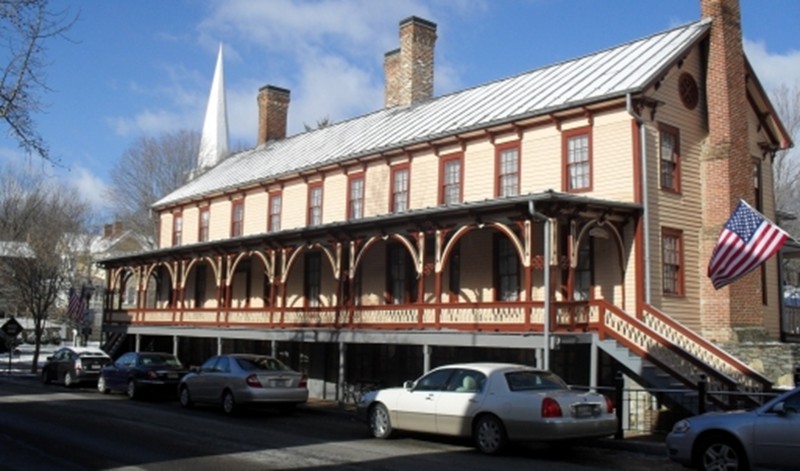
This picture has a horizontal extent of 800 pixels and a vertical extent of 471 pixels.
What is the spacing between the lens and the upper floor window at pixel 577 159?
70.7 feet

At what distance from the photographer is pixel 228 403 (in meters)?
20.0

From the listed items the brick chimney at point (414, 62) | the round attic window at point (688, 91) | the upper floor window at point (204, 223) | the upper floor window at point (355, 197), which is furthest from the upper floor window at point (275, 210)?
the round attic window at point (688, 91)

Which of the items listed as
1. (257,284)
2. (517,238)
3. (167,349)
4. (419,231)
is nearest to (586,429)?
(517,238)

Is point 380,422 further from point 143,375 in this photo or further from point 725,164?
point 725,164

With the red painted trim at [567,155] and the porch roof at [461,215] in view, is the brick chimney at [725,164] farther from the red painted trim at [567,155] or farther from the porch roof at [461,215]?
the red painted trim at [567,155]

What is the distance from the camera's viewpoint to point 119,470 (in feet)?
37.6

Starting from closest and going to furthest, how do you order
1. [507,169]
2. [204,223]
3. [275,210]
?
[507,169] < [275,210] < [204,223]

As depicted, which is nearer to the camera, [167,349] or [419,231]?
[419,231]

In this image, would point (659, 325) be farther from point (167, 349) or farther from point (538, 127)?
point (167, 349)

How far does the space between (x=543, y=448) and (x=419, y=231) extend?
8657 mm

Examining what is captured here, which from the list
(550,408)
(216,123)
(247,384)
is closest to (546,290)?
(550,408)

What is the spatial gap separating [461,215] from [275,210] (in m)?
13.1

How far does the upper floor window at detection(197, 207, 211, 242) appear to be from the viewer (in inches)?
1432

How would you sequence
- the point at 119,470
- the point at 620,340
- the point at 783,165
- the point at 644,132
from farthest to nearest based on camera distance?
1. the point at 783,165
2. the point at 644,132
3. the point at 620,340
4. the point at 119,470
